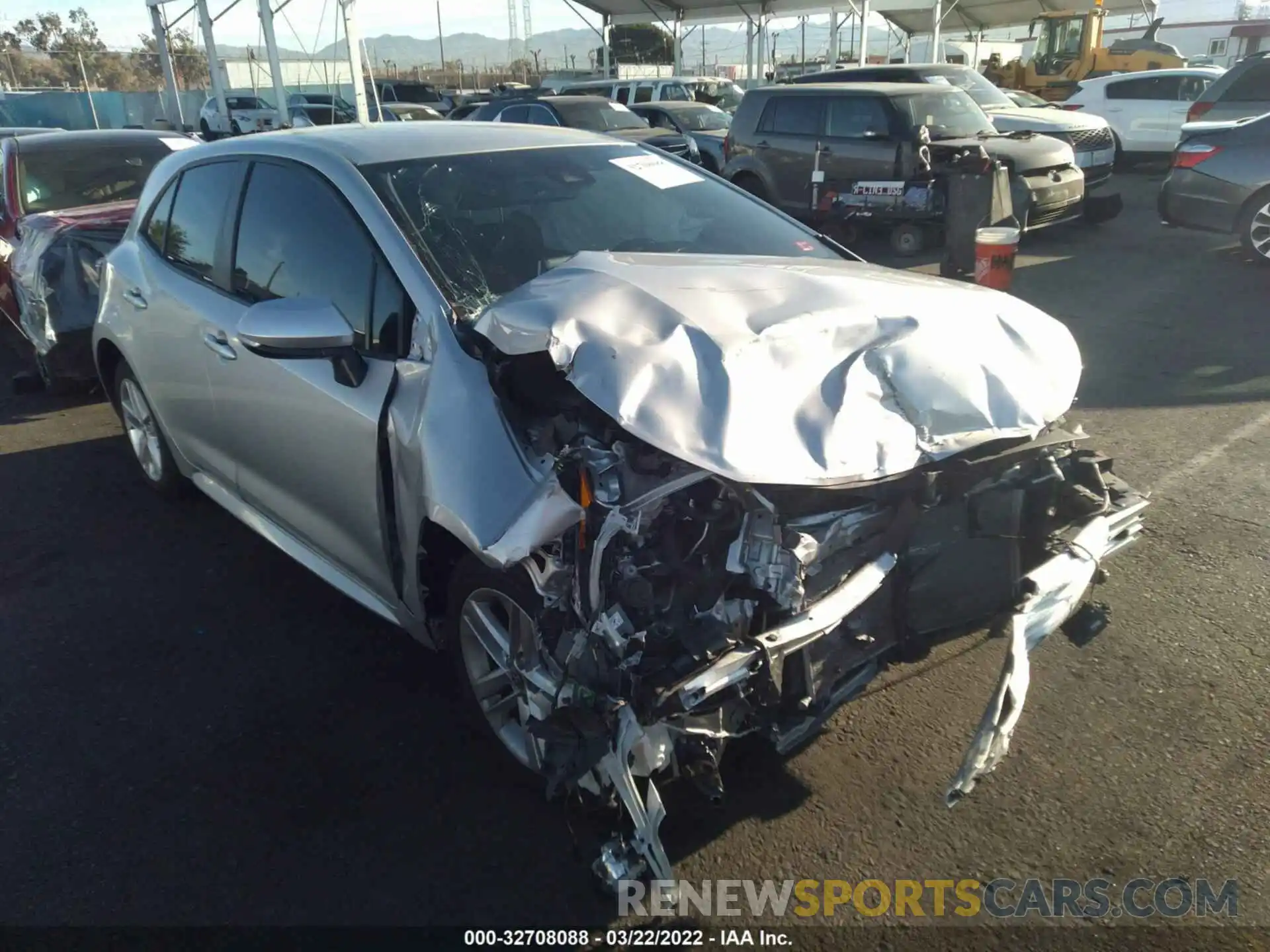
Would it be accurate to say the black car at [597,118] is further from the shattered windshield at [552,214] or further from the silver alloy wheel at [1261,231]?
the shattered windshield at [552,214]

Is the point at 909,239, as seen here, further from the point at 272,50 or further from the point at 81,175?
the point at 272,50

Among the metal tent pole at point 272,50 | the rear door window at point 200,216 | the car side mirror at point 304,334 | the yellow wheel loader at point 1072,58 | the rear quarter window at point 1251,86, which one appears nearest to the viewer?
the car side mirror at point 304,334

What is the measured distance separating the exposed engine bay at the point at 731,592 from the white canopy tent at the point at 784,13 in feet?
102

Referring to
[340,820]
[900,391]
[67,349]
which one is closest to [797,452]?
[900,391]

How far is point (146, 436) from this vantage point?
17.0ft

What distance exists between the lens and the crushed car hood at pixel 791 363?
233cm

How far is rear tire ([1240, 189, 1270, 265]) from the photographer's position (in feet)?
29.5

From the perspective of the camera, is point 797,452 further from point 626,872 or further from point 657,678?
point 626,872

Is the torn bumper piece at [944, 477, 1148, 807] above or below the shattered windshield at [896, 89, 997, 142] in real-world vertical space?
below

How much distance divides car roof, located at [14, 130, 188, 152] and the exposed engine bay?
7.72 m

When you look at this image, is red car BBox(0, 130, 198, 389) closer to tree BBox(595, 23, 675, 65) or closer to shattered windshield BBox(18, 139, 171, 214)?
shattered windshield BBox(18, 139, 171, 214)

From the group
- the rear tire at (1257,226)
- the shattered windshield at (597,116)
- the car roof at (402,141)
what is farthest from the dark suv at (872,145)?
the car roof at (402,141)

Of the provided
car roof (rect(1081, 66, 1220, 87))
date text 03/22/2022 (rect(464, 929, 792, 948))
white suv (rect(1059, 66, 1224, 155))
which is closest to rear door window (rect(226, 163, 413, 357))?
date text 03/22/2022 (rect(464, 929, 792, 948))

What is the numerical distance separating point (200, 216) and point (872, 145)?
844 cm
